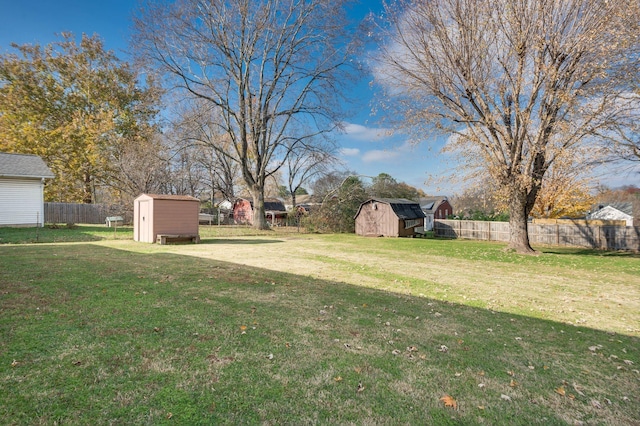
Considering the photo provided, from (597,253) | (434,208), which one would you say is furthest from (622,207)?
(597,253)

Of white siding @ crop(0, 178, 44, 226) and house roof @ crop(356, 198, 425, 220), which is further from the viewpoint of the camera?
house roof @ crop(356, 198, 425, 220)

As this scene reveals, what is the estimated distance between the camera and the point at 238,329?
3773mm

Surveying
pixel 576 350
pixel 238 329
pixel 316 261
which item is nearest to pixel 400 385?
pixel 238 329

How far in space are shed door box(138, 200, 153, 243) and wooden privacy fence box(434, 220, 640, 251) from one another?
2264 cm

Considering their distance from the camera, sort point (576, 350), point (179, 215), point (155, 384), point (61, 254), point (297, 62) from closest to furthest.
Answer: point (155, 384) → point (576, 350) → point (61, 254) → point (179, 215) → point (297, 62)

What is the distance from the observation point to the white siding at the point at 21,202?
1688 centimetres

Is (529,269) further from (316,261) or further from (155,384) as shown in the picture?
(155,384)

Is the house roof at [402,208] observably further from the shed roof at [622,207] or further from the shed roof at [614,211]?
the shed roof at [614,211]

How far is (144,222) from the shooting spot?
1403 cm

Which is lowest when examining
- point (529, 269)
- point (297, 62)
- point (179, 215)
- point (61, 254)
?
point (529, 269)

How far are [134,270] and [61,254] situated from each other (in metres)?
3.45

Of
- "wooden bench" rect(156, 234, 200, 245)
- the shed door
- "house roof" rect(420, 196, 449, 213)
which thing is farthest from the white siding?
"house roof" rect(420, 196, 449, 213)

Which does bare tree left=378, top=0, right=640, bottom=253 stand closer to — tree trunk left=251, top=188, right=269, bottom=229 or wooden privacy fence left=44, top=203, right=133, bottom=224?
tree trunk left=251, top=188, right=269, bottom=229

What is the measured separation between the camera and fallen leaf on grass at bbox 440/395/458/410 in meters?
2.49
